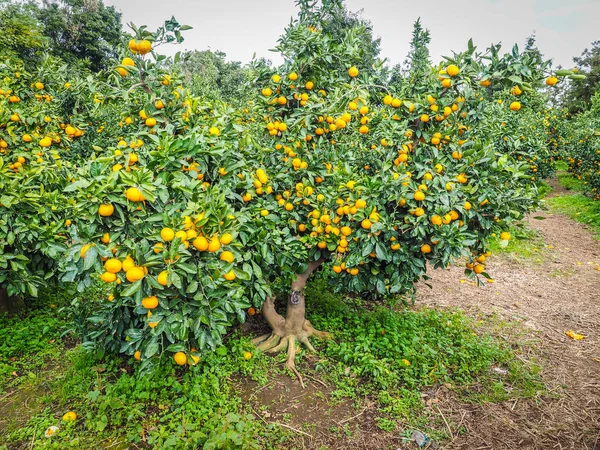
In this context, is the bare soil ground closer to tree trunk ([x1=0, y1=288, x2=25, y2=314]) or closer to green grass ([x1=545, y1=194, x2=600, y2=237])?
tree trunk ([x1=0, y1=288, x2=25, y2=314])

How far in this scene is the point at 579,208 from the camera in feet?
28.9

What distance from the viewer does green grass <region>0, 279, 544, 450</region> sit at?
2.31 metres

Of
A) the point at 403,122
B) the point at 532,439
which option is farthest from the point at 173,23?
the point at 532,439

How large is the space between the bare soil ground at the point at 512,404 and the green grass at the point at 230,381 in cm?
6

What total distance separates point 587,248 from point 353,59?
242 inches

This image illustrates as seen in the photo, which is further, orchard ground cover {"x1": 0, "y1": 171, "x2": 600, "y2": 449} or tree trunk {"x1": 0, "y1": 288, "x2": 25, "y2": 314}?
tree trunk {"x1": 0, "y1": 288, "x2": 25, "y2": 314}

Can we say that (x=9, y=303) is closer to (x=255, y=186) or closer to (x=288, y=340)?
(x=288, y=340)

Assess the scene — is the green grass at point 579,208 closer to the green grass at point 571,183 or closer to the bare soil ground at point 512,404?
the green grass at point 571,183

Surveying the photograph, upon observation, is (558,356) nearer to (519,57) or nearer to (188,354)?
(519,57)

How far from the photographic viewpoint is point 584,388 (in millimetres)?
2932

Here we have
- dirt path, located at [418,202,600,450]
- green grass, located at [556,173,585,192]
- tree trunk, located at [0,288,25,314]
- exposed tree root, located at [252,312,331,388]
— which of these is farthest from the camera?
green grass, located at [556,173,585,192]

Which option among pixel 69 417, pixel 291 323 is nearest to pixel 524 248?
pixel 291 323

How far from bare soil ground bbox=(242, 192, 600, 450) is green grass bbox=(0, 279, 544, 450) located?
6cm

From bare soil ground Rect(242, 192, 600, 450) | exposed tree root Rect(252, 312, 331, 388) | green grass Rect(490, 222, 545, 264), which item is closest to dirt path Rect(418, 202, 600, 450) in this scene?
bare soil ground Rect(242, 192, 600, 450)
